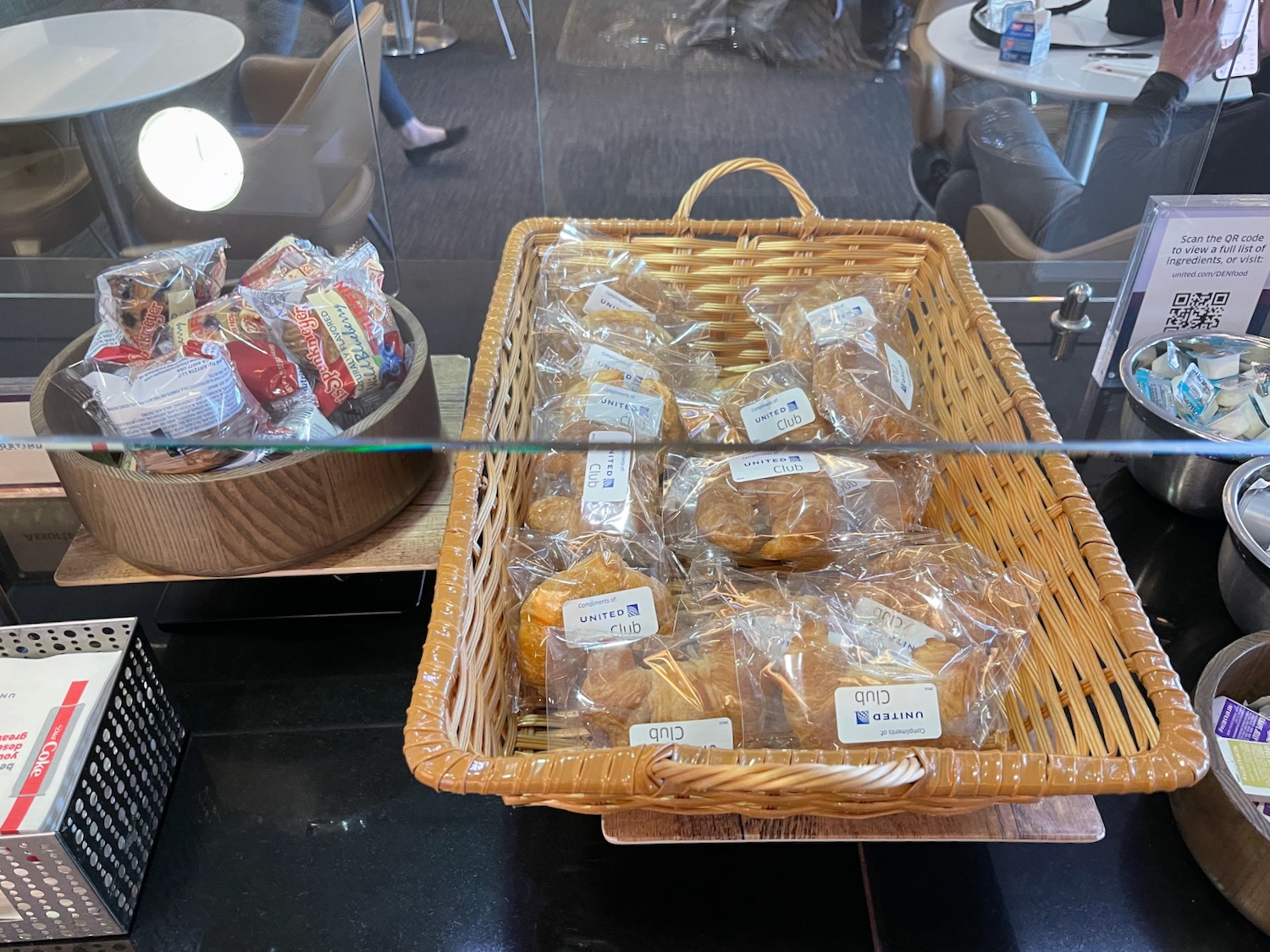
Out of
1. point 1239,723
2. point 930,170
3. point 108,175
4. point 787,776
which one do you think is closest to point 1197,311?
point 1239,723

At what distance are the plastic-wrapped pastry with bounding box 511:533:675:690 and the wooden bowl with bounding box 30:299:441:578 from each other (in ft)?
0.67

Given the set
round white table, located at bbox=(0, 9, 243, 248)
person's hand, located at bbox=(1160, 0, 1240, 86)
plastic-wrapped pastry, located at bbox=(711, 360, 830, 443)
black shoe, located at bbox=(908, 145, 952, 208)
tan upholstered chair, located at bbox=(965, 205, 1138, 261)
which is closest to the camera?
plastic-wrapped pastry, located at bbox=(711, 360, 830, 443)

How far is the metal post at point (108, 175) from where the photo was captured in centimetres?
227

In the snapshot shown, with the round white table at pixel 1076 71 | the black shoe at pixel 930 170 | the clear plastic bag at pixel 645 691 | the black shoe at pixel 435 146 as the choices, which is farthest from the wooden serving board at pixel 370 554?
the black shoe at pixel 435 146

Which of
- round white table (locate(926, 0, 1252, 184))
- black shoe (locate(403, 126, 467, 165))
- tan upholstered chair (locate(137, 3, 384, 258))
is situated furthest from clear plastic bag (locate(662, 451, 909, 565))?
black shoe (locate(403, 126, 467, 165))

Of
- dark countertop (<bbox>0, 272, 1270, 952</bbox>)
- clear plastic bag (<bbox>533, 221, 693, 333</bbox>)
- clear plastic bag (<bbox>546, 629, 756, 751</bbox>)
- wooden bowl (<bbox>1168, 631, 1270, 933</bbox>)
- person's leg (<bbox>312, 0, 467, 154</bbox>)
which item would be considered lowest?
person's leg (<bbox>312, 0, 467, 154</bbox>)

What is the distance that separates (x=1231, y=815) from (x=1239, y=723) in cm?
10

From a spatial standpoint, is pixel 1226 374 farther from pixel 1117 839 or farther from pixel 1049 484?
pixel 1117 839

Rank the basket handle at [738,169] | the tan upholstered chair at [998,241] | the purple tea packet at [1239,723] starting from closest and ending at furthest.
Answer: the purple tea packet at [1239,723] → the basket handle at [738,169] → the tan upholstered chair at [998,241]

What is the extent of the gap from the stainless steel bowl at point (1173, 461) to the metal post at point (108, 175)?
7.89 ft

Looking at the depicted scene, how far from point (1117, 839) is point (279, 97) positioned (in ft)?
8.39

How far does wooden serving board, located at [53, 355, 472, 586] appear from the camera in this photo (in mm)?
905

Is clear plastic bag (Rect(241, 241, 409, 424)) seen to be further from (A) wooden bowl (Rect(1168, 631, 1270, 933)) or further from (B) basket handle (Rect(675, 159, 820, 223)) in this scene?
(A) wooden bowl (Rect(1168, 631, 1270, 933))

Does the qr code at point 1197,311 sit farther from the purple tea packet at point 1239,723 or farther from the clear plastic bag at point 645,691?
the clear plastic bag at point 645,691
